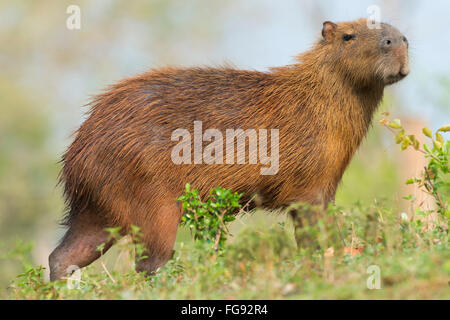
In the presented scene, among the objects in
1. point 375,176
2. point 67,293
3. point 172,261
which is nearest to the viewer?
point 67,293

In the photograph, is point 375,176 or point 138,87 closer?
point 138,87

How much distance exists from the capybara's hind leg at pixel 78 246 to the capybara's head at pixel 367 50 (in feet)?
8.15

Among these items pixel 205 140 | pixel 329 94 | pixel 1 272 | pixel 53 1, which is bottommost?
pixel 1 272

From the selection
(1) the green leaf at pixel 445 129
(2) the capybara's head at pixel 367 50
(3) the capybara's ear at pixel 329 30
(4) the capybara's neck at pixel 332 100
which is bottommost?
(1) the green leaf at pixel 445 129

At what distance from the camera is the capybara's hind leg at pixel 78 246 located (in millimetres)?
5645

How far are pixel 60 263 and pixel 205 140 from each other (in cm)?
164

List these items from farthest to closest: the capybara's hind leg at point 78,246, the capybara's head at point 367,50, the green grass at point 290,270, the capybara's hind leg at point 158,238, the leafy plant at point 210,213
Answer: the capybara's hind leg at point 78,246, the capybara's head at point 367,50, the capybara's hind leg at point 158,238, the leafy plant at point 210,213, the green grass at point 290,270

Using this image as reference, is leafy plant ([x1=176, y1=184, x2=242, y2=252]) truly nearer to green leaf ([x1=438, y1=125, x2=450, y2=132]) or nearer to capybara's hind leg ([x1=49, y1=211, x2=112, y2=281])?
capybara's hind leg ([x1=49, y1=211, x2=112, y2=281])

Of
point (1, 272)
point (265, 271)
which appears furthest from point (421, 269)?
point (1, 272)

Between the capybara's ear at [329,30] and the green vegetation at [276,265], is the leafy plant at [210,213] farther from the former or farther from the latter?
the capybara's ear at [329,30]

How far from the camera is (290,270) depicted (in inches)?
172

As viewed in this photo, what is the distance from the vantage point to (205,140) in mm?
5410

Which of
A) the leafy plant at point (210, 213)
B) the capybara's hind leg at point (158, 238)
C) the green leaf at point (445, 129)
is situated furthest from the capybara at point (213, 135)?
the green leaf at point (445, 129)
